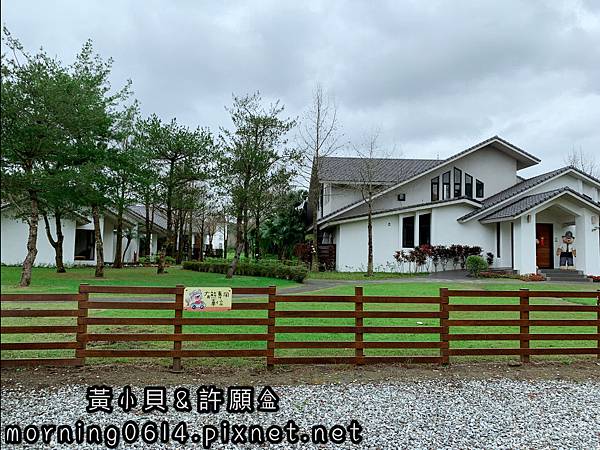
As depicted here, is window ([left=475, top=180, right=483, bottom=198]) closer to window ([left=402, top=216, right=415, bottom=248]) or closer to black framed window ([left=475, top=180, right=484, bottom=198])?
black framed window ([left=475, top=180, right=484, bottom=198])

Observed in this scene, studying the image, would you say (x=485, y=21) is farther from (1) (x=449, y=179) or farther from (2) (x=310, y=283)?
(1) (x=449, y=179)

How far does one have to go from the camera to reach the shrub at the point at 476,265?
69.1 feet

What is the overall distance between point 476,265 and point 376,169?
26.6 feet

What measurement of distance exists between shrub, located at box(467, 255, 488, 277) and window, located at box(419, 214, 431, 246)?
2.74 metres

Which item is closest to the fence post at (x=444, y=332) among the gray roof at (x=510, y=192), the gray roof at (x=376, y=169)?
the gray roof at (x=510, y=192)

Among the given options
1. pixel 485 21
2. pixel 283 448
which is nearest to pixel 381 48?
pixel 485 21

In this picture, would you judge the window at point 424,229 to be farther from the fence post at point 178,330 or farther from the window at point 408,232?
the fence post at point 178,330

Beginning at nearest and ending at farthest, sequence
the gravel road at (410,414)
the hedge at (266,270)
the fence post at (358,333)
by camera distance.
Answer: the gravel road at (410,414) < the fence post at (358,333) < the hedge at (266,270)

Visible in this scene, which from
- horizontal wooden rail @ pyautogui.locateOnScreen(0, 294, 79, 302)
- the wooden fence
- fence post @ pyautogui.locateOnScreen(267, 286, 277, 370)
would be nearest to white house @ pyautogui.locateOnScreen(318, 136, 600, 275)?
the wooden fence

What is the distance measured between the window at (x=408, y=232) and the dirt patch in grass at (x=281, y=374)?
56.0 ft

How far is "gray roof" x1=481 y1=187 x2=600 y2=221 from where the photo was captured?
20.5 metres

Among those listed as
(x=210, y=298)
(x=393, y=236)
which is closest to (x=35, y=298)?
(x=210, y=298)

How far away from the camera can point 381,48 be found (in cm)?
1389

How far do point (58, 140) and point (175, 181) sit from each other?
12947 millimetres
